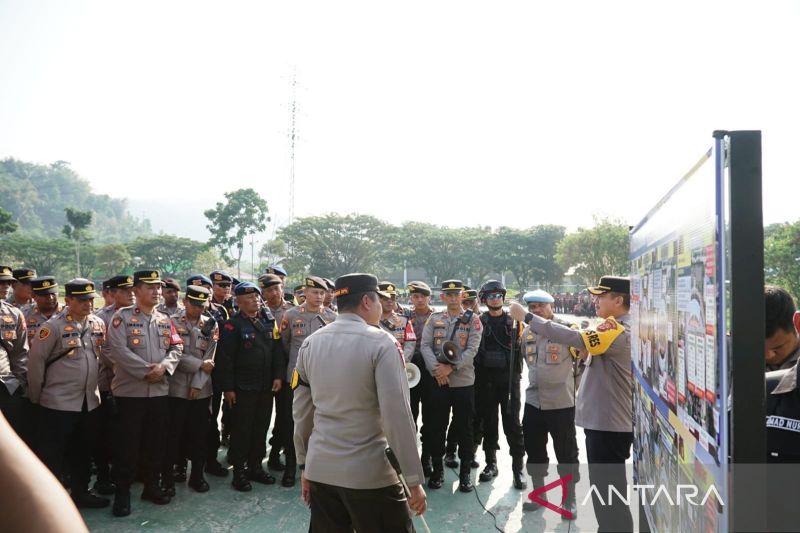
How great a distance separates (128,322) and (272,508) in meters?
2.08

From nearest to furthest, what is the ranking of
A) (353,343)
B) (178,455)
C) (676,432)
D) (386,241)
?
(676,432), (353,343), (178,455), (386,241)

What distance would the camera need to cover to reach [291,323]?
556 cm

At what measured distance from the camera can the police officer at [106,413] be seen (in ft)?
16.2

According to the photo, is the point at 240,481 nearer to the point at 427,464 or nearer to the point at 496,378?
the point at 427,464

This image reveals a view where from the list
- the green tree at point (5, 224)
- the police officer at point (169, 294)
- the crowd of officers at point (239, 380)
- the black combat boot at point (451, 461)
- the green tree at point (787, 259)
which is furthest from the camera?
the green tree at point (5, 224)

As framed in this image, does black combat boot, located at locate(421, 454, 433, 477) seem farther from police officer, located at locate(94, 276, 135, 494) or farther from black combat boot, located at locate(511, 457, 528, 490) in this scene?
police officer, located at locate(94, 276, 135, 494)

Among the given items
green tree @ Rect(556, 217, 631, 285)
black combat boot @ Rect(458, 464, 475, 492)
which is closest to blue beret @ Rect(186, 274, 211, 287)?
black combat boot @ Rect(458, 464, 475, 492)

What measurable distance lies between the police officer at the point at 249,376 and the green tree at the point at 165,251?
58.3m

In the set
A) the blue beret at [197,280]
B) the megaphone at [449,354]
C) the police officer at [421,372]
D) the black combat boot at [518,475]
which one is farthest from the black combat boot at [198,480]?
the black combat boot at [518,475]

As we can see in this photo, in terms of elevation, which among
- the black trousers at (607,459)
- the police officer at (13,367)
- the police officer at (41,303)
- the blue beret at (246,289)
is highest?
the blue beret at (246,289)

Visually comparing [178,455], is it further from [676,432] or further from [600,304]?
[676,432]

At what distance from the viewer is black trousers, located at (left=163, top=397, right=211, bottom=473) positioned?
4910 millimetres

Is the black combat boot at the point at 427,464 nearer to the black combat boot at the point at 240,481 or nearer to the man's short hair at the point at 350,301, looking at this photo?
the black combat boot at the point at 240,481

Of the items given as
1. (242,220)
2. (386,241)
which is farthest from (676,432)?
(242,220)
